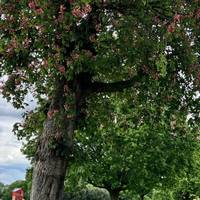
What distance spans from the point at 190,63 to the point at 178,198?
174 feet

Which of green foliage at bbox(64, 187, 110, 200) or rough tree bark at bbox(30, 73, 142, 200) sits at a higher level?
green foliage at bbox(64, 187, 110, 200)

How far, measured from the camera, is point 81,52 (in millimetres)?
18844

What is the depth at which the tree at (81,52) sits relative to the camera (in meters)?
18.5

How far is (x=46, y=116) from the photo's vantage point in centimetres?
2223

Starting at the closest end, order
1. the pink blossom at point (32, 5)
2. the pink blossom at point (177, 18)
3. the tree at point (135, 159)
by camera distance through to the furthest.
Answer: the pink blossom at point (32, 5)
the pink blossom at point (177, 18)
the tree at point (135, 159)

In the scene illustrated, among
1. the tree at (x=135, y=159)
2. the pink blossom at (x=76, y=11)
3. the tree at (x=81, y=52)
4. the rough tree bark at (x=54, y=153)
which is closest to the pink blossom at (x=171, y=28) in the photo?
the tree at (x=81, y=52)

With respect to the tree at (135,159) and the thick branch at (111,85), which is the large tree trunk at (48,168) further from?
the tree at (135,159)

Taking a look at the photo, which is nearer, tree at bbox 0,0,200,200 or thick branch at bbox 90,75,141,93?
tree at bbox 0,0,200,200

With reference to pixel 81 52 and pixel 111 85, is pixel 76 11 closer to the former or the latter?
pixel 81 52

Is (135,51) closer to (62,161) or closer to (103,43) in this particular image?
(103,43)

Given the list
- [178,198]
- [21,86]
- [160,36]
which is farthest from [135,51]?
[178,198]

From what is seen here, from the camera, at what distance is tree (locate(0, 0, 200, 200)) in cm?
1855

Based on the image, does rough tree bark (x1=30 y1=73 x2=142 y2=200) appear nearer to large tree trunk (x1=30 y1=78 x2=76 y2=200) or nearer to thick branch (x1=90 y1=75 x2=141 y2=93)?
large tree trunk (x1=30 y1=78 x2=76 y2=200)

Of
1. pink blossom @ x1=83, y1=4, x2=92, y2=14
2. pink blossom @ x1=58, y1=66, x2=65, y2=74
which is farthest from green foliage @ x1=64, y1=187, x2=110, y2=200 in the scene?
pink blossom @ x1=83, y1=4, x2=92, y2=14
